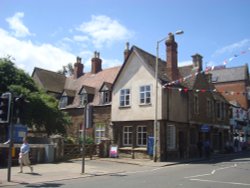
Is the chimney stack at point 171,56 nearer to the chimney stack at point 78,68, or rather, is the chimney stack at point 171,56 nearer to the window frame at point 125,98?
the window frame at point 125,98

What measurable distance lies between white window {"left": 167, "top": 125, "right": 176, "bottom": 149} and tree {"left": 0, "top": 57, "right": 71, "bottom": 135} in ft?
29.7

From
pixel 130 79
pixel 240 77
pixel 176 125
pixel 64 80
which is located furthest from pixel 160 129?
pixel 240 77

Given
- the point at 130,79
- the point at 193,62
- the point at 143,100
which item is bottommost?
the point at 143,100

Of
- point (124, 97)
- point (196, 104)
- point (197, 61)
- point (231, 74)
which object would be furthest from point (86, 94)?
→ point (231, 74)

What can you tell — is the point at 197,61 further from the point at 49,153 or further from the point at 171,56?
the point at 49,153

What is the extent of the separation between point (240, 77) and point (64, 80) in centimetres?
3130

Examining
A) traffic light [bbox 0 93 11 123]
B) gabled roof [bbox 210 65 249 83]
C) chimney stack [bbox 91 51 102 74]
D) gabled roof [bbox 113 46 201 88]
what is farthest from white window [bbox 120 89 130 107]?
gabled roof [bbox 210 65 249 83]

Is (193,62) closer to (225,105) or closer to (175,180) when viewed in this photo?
(225,105)

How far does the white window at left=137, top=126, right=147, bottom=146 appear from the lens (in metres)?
28.4

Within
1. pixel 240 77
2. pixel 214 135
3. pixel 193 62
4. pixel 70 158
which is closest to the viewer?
pixel 70 158

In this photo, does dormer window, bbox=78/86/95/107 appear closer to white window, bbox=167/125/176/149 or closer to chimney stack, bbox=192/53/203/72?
white window, bbox=167/125/176/149

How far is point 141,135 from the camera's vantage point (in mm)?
28609

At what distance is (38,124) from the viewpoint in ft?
92.6

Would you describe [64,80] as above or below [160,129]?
above
